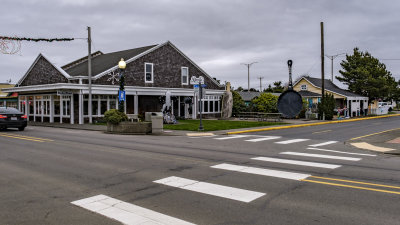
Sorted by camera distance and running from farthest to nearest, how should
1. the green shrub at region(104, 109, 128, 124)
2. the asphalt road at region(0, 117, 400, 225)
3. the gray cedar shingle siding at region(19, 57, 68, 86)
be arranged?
the gray cedar shingle siding at region(19, 57, 68, 86) < the green shrub at region(104, 109, 128, 124) < the asphalt road at region(0, 117, 400, 225)

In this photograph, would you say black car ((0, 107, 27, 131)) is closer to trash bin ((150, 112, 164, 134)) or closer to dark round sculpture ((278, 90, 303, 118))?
trash bin ((150, 112, 164, 134))

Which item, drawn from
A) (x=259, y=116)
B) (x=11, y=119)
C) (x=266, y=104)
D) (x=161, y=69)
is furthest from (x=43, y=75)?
(x=266, y=104)

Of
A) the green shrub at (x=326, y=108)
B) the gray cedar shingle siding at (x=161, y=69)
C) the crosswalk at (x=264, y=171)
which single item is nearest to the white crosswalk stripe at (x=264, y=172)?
the crosswalk at (x=264, y=171)

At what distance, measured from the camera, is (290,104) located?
28.4 m

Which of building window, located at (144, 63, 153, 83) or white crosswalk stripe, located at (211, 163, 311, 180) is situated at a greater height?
building window, located at (144, 63, 153, 83)

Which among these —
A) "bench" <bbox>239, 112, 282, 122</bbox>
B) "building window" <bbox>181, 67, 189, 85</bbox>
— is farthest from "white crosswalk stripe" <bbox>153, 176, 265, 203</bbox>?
"building window" <bbox>181, 67, 189, 85</bbox>

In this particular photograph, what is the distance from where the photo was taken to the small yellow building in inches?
1673

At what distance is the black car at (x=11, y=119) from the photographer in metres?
20.3

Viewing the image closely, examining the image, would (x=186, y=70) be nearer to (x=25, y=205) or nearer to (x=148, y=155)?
(x=148, y=155)

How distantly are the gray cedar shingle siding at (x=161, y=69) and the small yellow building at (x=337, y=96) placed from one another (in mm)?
14907

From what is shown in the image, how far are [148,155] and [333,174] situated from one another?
5.59 m

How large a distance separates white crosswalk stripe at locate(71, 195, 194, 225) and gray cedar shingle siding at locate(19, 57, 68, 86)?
24.4 m

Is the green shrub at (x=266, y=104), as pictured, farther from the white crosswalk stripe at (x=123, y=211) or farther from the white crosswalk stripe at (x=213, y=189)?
the white crosswalk stripe at (x=123, y=211)

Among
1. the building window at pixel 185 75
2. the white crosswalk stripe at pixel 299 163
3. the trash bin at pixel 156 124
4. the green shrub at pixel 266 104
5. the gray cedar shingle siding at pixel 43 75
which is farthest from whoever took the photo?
the building window at pixel 185 75
